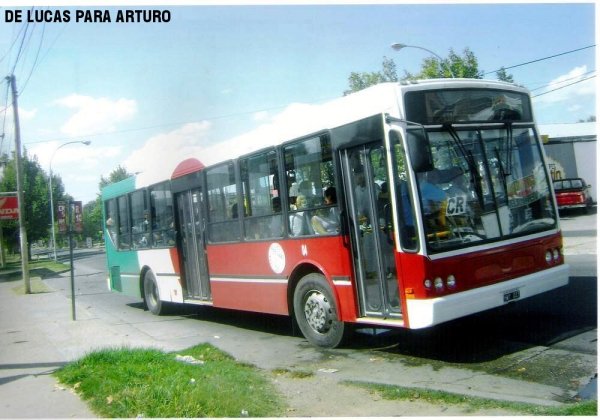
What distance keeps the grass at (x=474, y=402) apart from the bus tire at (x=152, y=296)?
6999 millimetres

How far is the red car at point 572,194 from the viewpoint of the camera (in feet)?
84.2

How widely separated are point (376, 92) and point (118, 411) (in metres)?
4.06

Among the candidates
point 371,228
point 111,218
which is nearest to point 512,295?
point 371,228

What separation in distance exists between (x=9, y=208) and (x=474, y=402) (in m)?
15.2

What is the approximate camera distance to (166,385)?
539cm

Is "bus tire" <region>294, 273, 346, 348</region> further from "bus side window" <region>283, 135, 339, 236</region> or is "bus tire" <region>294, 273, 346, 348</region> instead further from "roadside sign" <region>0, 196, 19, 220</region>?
"roadside sign" <region>0, 196, 19, 220</region>

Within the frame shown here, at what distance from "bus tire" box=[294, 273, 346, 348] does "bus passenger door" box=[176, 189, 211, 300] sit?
2.98 metres

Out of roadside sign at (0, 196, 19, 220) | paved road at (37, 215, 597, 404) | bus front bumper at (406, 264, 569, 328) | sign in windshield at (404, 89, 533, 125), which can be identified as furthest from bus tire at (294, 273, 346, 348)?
roadside sign at (0, 196, 19, 220)

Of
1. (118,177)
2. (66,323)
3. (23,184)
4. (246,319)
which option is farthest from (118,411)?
(23,184)

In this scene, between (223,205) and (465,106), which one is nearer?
(465,106)

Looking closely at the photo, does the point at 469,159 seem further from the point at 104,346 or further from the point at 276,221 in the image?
the point at 104,346

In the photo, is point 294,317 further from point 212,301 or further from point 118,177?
point 118,177

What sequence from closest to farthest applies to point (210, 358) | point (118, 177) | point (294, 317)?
1. point (210, 358)
2. point (294, 317)
3. point (118, 177)

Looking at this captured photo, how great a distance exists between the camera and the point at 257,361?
7.28 m
